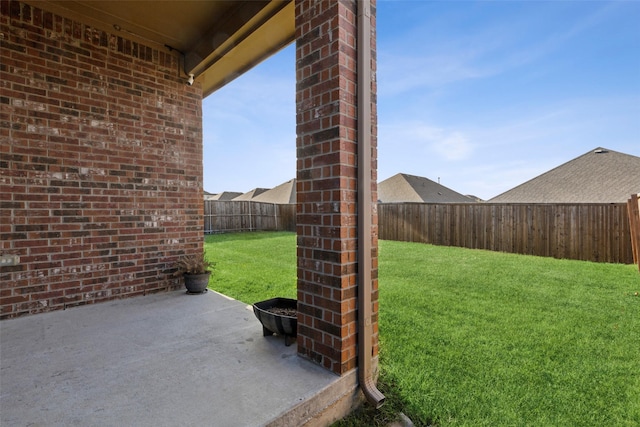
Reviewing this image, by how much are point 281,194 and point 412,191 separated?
10086mm

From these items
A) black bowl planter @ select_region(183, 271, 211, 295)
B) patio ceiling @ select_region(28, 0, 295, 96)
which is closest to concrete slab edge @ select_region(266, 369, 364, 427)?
black bowl planter @ select_region(183, 271, 211, 295)

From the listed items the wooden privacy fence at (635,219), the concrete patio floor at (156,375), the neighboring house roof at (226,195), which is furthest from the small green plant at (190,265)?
the neighboring house roof at (226,195)

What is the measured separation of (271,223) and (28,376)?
564 inches

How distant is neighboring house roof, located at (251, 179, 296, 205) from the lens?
21766 mm

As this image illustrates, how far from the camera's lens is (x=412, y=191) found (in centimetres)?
1919

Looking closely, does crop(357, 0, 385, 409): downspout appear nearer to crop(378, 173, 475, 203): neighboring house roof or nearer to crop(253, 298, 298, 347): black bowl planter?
crop(253, 298, 298, 347): black bowl planter

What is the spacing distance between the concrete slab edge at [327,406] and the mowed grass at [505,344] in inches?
3.5

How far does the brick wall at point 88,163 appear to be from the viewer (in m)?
2.59

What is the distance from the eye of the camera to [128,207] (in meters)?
3.20

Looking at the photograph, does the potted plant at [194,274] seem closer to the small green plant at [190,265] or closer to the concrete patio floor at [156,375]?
the small green plant at [190,265]

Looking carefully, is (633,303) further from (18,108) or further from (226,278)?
(18,108)

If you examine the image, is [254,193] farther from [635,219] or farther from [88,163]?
[635,219]

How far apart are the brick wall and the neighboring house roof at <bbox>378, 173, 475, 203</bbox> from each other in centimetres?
1706

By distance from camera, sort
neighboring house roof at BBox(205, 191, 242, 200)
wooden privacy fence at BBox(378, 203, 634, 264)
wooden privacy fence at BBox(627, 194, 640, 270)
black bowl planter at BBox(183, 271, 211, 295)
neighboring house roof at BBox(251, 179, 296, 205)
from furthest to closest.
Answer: neighboring house roof at BBox(205, 191, 242, 200) < neighboring house roof at BBox(251, 179, 296, 205) < wooden privacy fence at BBox(378, 203, 634, 264) < wooden privacy fence at BBox(627, 194, 640, 270) < black bowl planter at BBox(183, 271, 211, 295)
